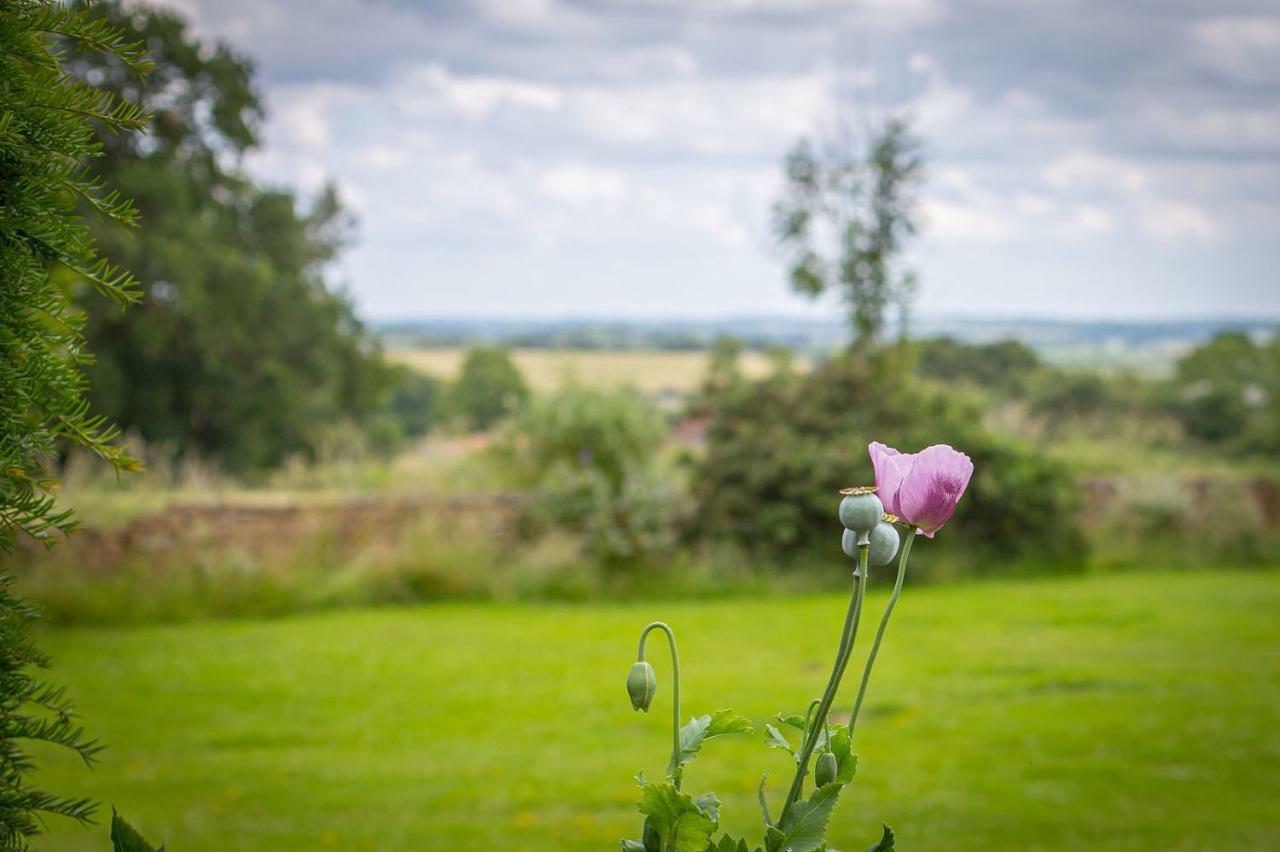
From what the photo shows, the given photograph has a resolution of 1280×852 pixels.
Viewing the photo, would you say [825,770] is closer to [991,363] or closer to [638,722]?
[638,722]

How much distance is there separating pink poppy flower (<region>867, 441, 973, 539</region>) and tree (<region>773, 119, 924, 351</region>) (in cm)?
1212

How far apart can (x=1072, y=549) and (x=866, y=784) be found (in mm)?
6866

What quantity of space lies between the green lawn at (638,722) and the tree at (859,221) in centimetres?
425

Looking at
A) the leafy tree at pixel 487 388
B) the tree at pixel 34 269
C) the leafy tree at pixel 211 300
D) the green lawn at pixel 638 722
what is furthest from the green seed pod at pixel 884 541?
the leafy tree at pixel 211 300

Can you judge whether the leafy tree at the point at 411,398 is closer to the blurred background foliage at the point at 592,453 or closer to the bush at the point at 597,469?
the blurred background foliage at the point at 592,453

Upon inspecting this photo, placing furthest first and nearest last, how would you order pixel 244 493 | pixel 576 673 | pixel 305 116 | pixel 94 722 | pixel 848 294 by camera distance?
pixel 305 116, pixel 848 294, pixel 244 493, pixel 576 673, pixel 94 722

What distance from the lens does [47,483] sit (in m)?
1.06

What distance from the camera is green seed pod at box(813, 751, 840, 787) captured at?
2.89 feet

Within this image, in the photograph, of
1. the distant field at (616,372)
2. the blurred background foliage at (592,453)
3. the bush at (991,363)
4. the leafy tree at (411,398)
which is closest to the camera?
the blurred background foliage at (592,453)

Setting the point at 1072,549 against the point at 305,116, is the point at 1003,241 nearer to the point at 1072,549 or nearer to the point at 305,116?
the point at 1072,549

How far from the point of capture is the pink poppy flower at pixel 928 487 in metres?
0.85

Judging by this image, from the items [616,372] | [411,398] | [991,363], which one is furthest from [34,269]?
[411,398]

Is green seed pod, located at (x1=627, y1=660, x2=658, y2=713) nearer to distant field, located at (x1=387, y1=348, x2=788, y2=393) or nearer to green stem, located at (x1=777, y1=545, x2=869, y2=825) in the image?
green stem, located at (x1=777, y1=545, x2=869, y2=825)

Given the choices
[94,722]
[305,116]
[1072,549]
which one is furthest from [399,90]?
[94,722]
